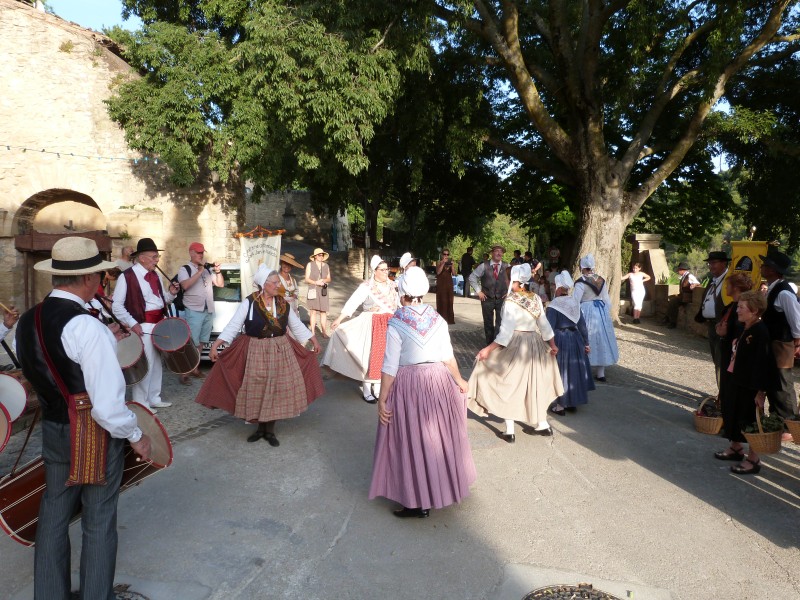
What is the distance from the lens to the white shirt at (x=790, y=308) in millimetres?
5020

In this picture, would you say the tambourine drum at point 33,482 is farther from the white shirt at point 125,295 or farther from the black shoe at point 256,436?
the white shirt at point 125,295

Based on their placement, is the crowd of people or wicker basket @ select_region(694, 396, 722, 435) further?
wicker basket @ select_region(694, 396, 722, 435)

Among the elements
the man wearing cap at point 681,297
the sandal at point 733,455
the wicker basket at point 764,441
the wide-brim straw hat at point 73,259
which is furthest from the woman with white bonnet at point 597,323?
the wide-brim straw hat at point 73,259

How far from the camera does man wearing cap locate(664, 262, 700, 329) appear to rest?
46.4 ft

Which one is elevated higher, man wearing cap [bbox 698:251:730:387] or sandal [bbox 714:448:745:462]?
man wearing cap [bbox 698:251:730:387]

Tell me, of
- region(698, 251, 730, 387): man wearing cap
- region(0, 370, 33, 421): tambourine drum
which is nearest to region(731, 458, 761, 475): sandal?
region(698, 251, 730, 387): man wearing cap

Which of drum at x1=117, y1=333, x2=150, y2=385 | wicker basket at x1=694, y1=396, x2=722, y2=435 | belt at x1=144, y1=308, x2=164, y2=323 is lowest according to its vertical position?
wicker basket at x1=694, y1=396, x2=722, y2=435

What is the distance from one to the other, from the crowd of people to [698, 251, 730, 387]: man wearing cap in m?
0.02

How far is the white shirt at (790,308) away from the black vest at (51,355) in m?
5.37

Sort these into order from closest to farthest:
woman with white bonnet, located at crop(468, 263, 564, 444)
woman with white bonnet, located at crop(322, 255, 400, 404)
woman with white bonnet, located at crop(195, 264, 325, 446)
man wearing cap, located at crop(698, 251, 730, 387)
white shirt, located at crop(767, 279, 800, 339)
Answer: white shirt, located at crop(767, 279, 800, 339) < woman with white bonnet, located at crop(195, 264, 325, 446) < woman with white bonnet, located at crop(468, 263, 564, 444) < man wearing cap, located at crop(698, 251, 730, 387) < woman with white bonnet, located at crop(322, 255, 400, 404)

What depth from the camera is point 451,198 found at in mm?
26844

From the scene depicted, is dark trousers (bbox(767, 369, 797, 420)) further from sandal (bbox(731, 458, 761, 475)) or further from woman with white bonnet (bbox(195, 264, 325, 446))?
woman with white bonnet (bbox(195, 264, 325, 446))

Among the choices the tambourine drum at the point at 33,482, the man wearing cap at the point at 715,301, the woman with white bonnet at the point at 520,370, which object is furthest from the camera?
the man wearing cap at the point at 715,301

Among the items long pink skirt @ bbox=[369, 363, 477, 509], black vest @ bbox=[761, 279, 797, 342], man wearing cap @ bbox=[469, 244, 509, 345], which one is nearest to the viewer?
long pink skirt @ bbox=[369, 363, 477, 509]
